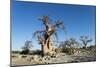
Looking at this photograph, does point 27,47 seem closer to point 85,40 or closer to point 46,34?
point 46,34

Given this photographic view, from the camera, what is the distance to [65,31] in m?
3.23

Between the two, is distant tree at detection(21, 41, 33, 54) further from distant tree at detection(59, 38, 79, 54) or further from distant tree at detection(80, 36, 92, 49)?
distant tree at detection(80, 36, 92, 49)

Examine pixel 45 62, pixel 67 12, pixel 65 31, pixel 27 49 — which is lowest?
pixel 45 62

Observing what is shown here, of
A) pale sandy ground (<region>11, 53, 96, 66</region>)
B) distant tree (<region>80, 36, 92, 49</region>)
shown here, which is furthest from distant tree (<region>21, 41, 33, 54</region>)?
distant tree (<region>80, 36, 92, 49</region>)

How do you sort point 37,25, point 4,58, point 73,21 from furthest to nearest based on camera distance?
point 73,21 < point 37,25 < point 4,58

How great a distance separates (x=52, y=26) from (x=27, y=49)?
49 centimetres

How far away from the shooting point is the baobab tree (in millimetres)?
3098

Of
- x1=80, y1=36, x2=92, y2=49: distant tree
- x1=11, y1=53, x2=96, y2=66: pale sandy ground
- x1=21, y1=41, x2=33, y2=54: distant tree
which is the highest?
x1=80, y1=36, x2=92, y2=49: distant tree

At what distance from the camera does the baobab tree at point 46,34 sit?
10.2ft

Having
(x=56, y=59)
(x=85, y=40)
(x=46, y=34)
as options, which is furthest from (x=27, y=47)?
(x=85, y=40)

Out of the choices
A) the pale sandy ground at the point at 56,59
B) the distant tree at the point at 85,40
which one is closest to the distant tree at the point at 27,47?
the pale sandy ground at the point at 56,59

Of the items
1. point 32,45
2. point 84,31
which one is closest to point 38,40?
point 32,45

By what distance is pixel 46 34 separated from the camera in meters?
3.12

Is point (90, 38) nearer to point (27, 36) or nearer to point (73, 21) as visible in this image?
point (73, 21)
